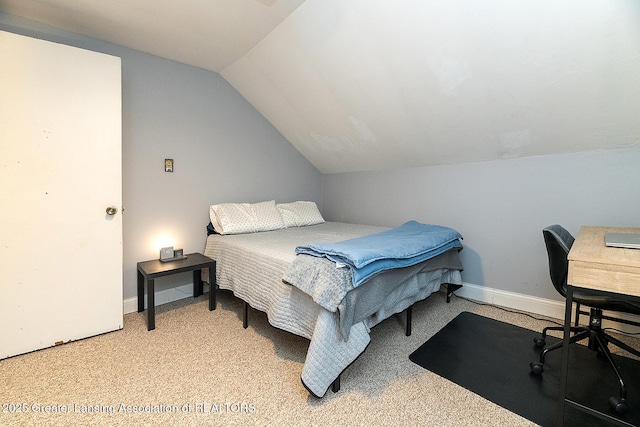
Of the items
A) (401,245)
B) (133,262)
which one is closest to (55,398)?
(133,262)

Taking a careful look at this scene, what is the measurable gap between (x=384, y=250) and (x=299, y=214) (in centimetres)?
177

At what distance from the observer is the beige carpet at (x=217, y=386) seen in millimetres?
1357

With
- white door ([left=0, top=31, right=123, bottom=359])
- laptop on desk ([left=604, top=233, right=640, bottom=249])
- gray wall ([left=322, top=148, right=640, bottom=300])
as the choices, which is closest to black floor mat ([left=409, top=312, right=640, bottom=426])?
gray wall ([left=322, top=148, right=640, bottom=300])

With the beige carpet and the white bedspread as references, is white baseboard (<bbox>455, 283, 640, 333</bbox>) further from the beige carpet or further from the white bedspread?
the beige carpet

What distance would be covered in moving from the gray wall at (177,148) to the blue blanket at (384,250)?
5.03ft

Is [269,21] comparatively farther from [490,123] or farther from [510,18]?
[490,123]

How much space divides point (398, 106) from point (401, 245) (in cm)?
130

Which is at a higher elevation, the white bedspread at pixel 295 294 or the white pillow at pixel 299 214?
the white pillow at pixel 299 214

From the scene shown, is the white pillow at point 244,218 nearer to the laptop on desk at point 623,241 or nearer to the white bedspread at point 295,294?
the white bedspread at point 295,294

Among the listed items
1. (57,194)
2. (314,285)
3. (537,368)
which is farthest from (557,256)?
(57,194)

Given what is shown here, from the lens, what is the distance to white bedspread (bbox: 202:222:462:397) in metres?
1.46

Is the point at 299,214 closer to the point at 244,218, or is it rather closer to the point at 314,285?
the point at 244,218

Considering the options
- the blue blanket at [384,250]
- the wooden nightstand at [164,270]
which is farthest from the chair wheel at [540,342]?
the wooden nightstand at [164,270]

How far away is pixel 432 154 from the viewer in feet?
9.43
